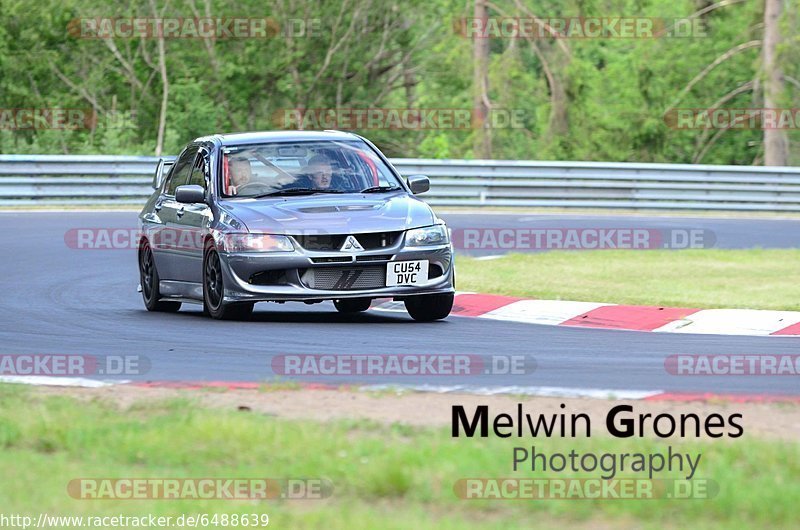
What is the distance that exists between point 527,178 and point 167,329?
18482 mm

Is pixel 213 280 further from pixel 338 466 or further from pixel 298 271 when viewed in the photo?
pixel 338 466

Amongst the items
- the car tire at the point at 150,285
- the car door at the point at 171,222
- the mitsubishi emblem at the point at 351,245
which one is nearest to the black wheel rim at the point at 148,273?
the car tire at the point at 150,285

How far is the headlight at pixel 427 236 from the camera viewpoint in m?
11.9

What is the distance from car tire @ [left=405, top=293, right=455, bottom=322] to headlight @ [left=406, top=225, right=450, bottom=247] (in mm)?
465

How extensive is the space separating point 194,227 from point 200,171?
690 mm

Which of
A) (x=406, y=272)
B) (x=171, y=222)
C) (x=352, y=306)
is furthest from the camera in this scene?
(x=352, y=306)

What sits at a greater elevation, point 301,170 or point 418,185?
point 301,170

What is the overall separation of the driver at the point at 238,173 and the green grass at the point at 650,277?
2.95 m

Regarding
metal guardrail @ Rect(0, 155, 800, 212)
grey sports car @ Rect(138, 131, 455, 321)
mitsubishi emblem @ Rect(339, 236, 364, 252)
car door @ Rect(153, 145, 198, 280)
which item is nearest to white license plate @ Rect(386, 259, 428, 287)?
grey sports car @ Rect(138, 131, 455, 321)

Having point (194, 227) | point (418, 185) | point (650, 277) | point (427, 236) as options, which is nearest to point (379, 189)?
point (418, 185)

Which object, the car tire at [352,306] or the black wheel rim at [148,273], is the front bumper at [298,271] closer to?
the car tire at [352,306]

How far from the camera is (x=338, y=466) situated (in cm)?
598

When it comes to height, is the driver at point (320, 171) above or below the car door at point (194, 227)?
above

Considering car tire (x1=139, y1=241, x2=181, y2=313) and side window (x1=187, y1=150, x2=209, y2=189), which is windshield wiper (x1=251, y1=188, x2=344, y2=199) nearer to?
side window (x1=187, y1=150, x2=209, y2=189)
